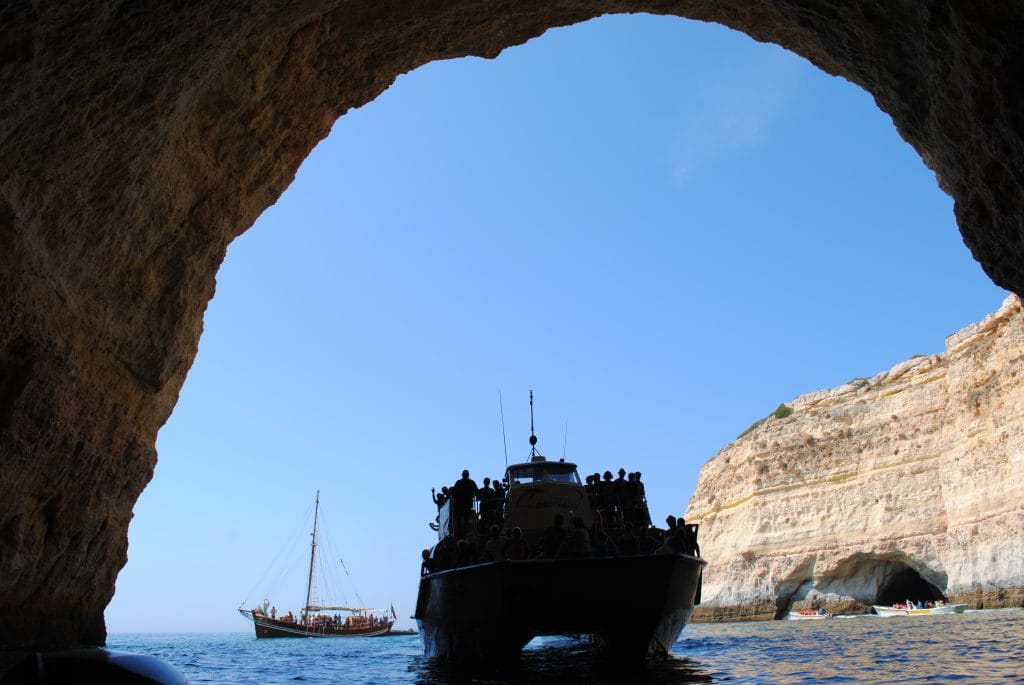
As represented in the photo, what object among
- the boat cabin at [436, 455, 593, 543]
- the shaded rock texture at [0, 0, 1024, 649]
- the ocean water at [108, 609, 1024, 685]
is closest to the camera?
the shaded rock texture at [0, 0, 1024, 649]

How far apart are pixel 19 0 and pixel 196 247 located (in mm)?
6713

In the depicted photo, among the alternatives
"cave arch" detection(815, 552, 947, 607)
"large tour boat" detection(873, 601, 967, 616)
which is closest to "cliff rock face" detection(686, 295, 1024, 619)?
"cave arch" detection(815, 552, 947, 607)

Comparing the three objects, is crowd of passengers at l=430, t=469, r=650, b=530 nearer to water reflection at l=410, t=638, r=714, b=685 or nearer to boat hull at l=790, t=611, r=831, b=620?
water reflection at l=410, t=638, r=714, b=685

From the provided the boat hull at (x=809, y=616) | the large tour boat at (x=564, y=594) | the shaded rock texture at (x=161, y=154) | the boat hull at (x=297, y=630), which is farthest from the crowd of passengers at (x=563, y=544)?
the boat hull at (x=297, y=630)

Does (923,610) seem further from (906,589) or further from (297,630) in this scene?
(297,630)

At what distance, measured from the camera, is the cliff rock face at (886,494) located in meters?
32.2

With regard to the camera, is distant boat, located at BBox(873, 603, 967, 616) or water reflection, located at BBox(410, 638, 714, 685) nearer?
water reflection, located at BBox(410, 638, 714, 685)

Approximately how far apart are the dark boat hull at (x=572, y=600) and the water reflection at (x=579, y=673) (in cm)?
27

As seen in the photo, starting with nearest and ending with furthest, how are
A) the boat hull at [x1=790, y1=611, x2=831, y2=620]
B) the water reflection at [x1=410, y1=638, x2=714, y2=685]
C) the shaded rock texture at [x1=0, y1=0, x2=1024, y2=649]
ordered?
the shaded rock texture at [x1=0, y1=0, x2=1024, y2=649] → the water reflection at [x1=410, y1=638, x2=714, y2=685] → the boat hull at [x1=790, y1=611, x2=831, y2=620]

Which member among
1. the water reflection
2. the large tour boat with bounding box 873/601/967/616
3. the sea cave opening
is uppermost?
the sea cave opening

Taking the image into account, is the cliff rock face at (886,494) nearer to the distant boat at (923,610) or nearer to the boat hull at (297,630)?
the distant boat at (923,610)

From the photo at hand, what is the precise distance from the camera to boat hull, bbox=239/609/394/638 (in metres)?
49.8

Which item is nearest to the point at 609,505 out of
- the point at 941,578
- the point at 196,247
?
the point at 196,247

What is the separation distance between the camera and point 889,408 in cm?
4081
